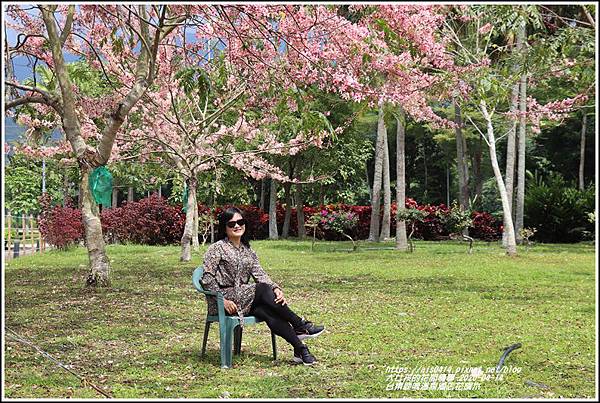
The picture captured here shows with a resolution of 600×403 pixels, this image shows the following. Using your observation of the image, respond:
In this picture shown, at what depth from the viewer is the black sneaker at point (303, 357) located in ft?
16.4

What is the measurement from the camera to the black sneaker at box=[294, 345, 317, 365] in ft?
16.4

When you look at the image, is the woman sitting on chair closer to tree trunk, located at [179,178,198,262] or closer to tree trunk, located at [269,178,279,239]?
tree trunk, located at [179,178,198,262]

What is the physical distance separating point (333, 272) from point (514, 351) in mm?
7041

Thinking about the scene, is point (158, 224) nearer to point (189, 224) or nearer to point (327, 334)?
point (189, 224)

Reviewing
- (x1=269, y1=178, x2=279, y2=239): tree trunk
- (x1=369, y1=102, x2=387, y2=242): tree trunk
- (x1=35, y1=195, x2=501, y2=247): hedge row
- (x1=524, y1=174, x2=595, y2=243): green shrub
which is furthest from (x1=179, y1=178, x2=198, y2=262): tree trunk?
(x1=524, y1=174, x2=595, y2=243): green shrub

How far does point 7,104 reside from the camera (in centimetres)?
848

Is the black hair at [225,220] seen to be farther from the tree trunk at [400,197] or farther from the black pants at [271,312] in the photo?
the tree trunk at [400,197]

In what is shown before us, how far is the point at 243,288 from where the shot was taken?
16.4 feet

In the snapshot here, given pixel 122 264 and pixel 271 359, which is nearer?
pixel 271 359

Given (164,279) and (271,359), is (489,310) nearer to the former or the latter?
(271,359)

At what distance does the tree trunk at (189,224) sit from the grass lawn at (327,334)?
2.23 m

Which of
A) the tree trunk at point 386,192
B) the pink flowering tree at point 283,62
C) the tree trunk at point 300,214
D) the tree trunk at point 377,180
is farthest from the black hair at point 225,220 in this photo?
the tree trunk at point 300,214

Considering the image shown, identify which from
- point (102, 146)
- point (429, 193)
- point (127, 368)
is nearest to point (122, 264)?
point (102, 146)

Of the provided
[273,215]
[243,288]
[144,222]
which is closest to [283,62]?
[243,288]
